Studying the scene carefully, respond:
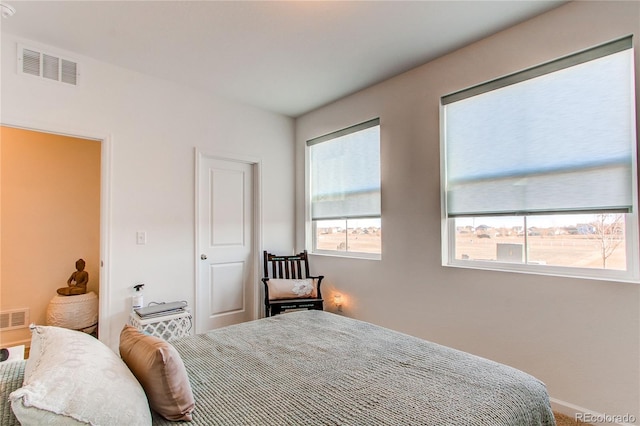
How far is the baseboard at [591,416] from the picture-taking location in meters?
1.84

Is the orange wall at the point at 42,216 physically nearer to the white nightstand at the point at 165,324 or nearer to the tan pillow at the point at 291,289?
the white nightstand at the point at 165,324

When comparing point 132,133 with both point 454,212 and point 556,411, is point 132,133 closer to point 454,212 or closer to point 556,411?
point 454,212

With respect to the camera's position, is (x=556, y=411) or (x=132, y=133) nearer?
(x=556, y=411)

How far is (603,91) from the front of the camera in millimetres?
1981

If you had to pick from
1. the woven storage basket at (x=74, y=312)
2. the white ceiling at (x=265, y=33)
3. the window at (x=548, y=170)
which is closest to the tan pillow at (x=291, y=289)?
the window at (x=548, y=170)

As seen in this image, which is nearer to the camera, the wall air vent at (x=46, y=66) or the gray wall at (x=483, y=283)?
the gray wall at (x=483, y=283)

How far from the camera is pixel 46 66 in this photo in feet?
8.20

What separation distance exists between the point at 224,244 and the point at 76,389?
9.41 feet

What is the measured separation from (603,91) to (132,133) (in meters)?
3.64

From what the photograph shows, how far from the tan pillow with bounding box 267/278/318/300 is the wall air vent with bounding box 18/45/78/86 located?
2524 millimetres

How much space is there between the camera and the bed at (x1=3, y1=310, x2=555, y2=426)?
104 cm

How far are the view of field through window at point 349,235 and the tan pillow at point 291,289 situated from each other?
598mm

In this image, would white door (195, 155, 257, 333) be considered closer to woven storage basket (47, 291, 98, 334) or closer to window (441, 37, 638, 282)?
woven storage basket (47, 291, 98, 334)

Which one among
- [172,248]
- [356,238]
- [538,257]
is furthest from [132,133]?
[538,257]
